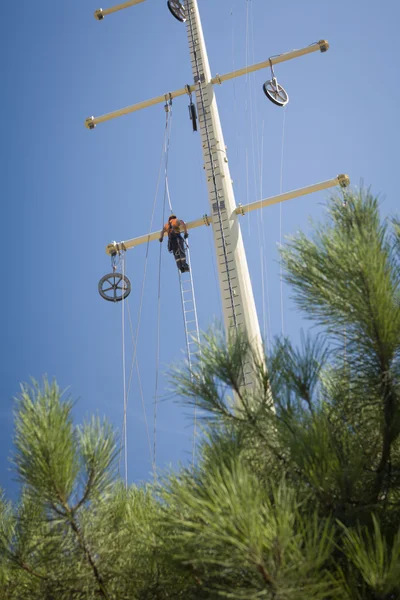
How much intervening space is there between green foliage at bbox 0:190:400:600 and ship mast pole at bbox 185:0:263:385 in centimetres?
180

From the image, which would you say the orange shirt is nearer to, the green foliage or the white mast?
the white mast

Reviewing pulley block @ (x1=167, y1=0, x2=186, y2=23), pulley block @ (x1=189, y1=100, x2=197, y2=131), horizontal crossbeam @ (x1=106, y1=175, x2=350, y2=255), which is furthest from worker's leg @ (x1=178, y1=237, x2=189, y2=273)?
pulley block @ (x1=167, y1=0, x2=186, y2=23)

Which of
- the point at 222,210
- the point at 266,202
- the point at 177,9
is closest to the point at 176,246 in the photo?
the point at 222,210

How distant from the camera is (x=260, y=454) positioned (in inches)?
81.4

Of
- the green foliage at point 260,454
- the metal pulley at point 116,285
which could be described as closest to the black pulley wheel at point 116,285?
the metal pulley at point 116,285

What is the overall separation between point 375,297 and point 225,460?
2.16ft

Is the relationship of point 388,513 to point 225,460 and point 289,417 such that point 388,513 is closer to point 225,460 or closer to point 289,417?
point 289,417

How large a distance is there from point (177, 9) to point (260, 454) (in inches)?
250

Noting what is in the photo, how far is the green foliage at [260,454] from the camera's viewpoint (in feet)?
6.04

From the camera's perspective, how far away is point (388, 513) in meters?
1.96

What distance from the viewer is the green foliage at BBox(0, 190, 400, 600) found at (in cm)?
184

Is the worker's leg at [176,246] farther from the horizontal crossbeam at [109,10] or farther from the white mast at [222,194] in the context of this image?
the horizontal crossbeam at [109,10]

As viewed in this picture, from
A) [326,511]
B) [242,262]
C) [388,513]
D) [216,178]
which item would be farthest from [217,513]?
[216,178]

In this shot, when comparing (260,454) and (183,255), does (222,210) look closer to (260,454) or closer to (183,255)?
(183,255)
